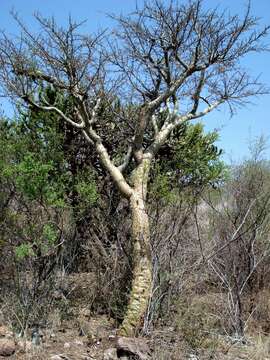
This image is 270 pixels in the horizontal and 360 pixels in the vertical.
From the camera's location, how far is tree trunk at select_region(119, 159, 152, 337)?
21.5 feet

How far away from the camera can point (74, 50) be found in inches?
298

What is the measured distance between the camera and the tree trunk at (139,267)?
656cm

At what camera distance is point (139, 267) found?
6820 millimetres

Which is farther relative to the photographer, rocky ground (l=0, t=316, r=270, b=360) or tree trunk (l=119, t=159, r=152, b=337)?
tree trunk (l=119, t=159, r=152, b=337)

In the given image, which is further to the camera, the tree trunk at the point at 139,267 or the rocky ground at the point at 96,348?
the tree trunk at the point at 139,267

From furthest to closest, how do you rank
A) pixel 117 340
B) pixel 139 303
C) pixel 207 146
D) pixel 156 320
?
pixel 207 146 → pixel 156 320 → pixel 139 303 → pixel 117 340

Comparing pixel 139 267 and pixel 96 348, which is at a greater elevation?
pixel 139 267

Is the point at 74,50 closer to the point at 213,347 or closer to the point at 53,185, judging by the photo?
the point at 53,185

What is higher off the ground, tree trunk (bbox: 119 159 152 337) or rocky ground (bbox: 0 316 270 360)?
tree trunk (bbox: 119 159 152 337)

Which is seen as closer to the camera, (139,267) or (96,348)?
(96,348)

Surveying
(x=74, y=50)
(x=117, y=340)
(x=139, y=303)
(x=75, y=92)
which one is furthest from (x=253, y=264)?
(x=74, y=50)

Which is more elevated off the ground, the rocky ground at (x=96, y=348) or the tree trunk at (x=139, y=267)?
the tree trunk at (x=139, y=267)

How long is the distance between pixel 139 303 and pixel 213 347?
4.07 ft

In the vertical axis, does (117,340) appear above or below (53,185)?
below
